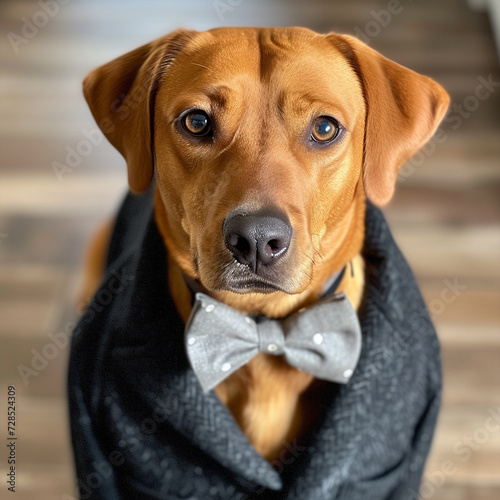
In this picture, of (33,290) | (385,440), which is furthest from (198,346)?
(33,290)

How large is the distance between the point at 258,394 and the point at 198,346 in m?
0.22

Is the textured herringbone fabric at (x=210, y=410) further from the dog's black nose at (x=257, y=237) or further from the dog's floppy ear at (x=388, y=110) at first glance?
the dog's black nose at (x=257, y=237)

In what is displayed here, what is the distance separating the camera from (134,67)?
149 centimetres

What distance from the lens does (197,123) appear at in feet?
4.43

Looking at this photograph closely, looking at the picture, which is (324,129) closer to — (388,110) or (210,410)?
(388,110)

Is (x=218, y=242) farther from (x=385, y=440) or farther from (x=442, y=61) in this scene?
(x=442, y=61)

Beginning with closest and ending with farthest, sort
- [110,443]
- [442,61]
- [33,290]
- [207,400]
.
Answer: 1. [207,400]
2. [110,443]
3. [33,290]
4. [442,61]

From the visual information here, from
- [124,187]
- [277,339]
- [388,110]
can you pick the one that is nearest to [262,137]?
[388,110]

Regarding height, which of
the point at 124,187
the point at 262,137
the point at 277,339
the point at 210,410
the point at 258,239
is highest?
the point at 262,137

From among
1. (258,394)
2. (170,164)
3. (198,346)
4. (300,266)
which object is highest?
(170,164)

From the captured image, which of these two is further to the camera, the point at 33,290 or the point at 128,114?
the point at 33,290

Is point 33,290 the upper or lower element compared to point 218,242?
lower

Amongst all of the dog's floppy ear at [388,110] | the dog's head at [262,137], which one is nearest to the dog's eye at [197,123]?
the dog's head at [262,137]

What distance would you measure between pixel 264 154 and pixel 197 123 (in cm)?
17
